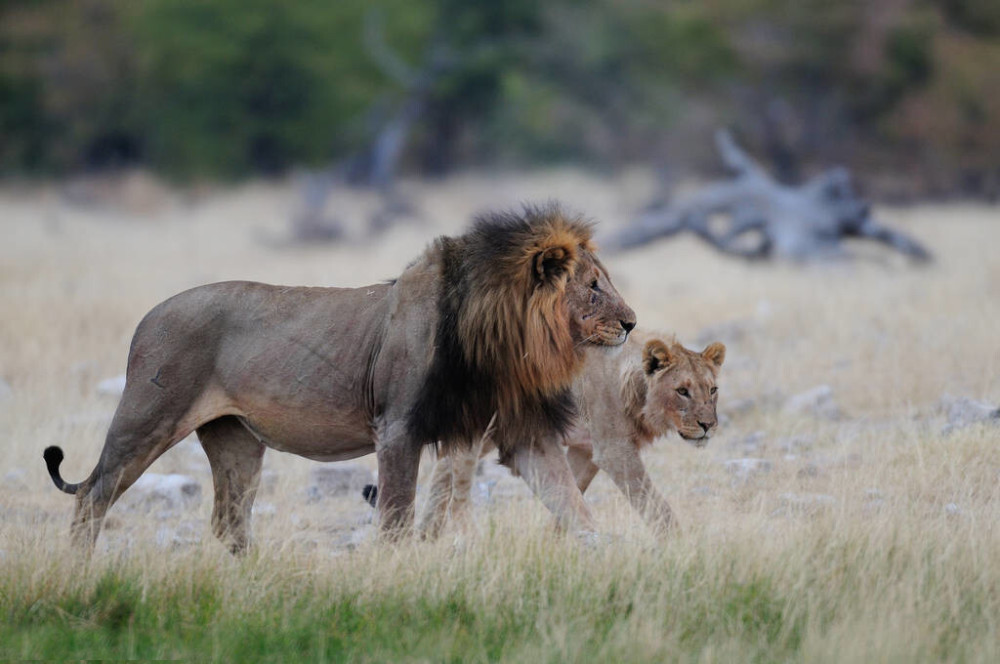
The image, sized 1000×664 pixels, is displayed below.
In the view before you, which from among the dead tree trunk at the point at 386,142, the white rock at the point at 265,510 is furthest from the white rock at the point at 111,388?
the dead tree trunk at the point at 386,142

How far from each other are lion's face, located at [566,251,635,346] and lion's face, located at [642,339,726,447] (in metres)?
0.67

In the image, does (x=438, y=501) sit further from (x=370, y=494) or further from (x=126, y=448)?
(x=126, y=448)

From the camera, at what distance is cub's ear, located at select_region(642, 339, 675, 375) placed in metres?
5.75

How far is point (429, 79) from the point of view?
112 ft

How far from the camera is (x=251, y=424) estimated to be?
5344 mm

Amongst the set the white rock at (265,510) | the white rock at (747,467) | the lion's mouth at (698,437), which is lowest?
the white rock at (265,510)

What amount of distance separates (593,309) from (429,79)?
2976 centimetres

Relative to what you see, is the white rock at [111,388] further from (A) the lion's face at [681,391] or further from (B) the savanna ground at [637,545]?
(A) the lion's face at [681,391]

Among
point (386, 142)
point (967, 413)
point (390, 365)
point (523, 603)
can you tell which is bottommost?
point (523, 603)

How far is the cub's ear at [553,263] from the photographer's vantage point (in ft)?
16.3

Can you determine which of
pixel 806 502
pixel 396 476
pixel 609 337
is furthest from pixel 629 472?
Answer: pixel 396 476

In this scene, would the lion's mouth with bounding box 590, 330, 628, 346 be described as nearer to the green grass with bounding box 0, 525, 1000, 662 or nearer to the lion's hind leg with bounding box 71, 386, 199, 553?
the green grass with bounding box 0, 525, 1000, 662

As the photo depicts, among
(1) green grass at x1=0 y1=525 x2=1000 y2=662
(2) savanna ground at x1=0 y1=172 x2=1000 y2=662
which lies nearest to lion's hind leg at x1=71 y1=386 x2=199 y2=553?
(2) savanna ground at x1=0 y1=172 x2=1000 y2=662

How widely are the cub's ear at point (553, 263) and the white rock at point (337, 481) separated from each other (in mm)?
2340
